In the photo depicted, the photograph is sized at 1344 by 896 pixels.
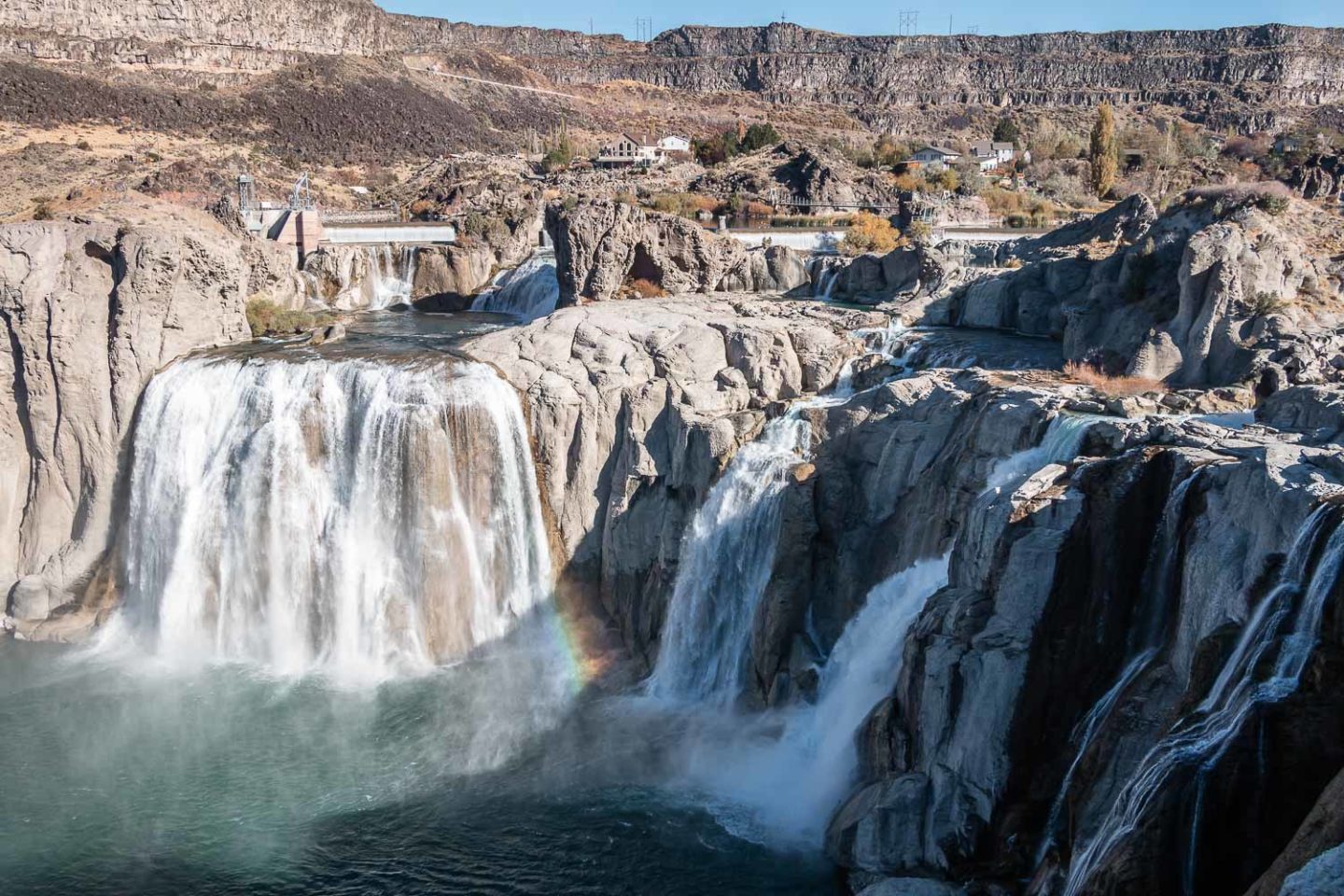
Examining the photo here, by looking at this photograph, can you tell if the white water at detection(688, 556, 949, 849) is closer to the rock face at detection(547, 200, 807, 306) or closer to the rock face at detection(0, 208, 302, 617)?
the rock face at detection(0, 208, 302, 617)

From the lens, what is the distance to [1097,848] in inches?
427

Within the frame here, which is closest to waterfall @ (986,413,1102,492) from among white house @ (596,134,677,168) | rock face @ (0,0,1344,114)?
white house @ (596,134,677,168)

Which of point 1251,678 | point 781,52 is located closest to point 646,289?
point 1251,678

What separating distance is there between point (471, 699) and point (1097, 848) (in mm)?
13759

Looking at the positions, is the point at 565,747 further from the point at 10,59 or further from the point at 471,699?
the point at 10,59

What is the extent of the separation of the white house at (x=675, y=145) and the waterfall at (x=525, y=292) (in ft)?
157

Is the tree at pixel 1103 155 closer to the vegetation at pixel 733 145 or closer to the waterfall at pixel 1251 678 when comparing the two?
the vegetation at pixel 733 145

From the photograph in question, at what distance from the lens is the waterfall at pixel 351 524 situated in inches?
920

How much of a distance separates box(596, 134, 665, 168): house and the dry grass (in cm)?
5173

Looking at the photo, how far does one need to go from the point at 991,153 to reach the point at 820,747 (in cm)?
7166

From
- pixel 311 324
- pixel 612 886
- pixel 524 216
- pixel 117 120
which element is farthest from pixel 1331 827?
pixel 117 120

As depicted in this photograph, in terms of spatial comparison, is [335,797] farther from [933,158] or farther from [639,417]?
[933,158]

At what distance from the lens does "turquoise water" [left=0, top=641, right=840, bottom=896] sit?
1623cm

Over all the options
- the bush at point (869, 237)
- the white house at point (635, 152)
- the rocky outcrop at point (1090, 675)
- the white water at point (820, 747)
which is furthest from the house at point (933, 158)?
the rocky outcrop at point (1090, 675)
